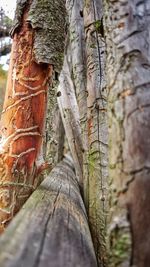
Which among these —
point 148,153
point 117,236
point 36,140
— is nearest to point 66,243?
point 117,236

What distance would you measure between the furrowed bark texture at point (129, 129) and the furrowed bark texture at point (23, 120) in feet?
2.91

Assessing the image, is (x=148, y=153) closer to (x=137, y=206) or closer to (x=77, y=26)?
(x=137, y=206)

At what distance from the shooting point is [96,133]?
2027 millimetres

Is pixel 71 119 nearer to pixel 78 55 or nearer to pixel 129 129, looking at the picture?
pixel 78 55

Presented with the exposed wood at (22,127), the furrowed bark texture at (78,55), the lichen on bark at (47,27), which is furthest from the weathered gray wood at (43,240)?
the furrowed bark texture at (78,55)

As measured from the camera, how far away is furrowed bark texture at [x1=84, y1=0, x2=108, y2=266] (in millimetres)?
1903

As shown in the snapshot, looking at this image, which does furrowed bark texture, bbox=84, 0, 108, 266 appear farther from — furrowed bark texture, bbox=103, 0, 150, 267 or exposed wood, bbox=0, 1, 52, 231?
furrowed bark texture, bbox=103, 0, 150, 267

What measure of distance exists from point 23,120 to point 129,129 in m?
1.01

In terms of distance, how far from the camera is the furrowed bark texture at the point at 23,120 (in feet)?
5.43

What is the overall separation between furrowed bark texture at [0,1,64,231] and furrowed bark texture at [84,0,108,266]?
379 millimetres

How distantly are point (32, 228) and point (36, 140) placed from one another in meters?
0.89

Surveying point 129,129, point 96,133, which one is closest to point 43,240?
point 129,129

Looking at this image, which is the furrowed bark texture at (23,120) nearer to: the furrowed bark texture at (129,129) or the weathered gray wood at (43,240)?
the weathered gray wood at (43,240)

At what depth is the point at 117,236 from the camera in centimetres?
72
